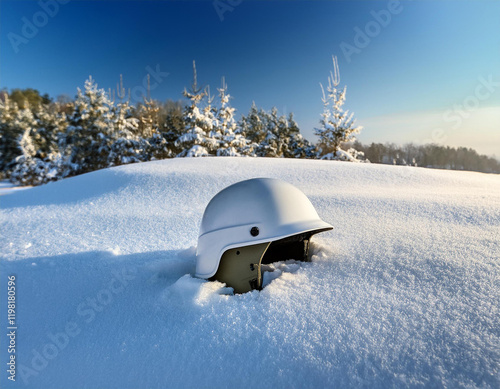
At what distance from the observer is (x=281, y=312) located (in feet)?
4.93

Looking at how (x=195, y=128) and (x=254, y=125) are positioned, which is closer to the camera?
(x=195, y=128)

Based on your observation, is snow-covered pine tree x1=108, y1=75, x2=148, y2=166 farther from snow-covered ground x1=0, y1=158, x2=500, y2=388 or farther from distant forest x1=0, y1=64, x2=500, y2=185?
snow-covered ground x1=0, y1=158, x2=500, y2=388

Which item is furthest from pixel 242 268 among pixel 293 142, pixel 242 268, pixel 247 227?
pixel 293 142

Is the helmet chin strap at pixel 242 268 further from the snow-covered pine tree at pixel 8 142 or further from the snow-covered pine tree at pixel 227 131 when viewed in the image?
the snow-covered pine tree at pixel 8 142

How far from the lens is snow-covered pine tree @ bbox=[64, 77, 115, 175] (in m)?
17.5

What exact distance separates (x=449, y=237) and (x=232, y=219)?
1800 mm

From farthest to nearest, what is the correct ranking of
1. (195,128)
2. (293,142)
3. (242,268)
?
(293,142), (195,128), (242,268)

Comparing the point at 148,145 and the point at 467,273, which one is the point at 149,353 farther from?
the point at 148,145

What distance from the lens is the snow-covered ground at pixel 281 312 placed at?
1212 millimetres

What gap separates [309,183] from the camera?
5129 millimetres

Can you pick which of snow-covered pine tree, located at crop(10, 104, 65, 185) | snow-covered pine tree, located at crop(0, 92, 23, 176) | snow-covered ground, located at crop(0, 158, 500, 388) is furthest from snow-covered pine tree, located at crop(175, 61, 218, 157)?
snow-covered pine tree, located at crop(0, 92, 23, 176)

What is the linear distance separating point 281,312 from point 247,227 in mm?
532

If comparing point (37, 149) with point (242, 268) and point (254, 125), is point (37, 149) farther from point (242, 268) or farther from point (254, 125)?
point (242, 268)
